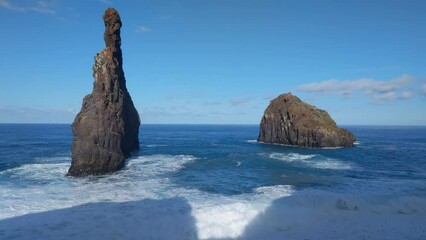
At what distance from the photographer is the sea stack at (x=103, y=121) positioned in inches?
1620

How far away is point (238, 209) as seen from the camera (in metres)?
27.9

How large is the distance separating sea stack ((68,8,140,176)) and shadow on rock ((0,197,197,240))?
1349 cm

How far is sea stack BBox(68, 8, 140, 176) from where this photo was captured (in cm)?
4116

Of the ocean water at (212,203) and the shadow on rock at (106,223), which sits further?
the ocean water at (212,203)

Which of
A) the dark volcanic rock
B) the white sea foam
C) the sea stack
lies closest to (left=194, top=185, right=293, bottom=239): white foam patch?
the white sea foam

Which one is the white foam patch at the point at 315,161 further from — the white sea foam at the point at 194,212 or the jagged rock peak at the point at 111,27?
the jagged rock peak at the point at 111,27

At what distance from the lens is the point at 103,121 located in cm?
4403

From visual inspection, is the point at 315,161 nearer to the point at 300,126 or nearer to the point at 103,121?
the point at 300,126

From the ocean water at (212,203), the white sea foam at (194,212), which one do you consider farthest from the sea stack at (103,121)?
the white sea foam at (194,212)

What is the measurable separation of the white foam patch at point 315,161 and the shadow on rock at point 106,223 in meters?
29.7

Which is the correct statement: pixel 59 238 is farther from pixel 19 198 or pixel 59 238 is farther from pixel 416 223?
pixel 416 223

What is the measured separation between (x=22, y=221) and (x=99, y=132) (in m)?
19.2

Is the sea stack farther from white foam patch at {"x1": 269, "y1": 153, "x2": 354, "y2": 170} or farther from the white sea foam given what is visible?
white foam patch at {"x1": 269, "y1": 153, "x2": 354, "y2": 170}

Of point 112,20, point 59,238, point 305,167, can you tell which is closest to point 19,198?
point 59,238
